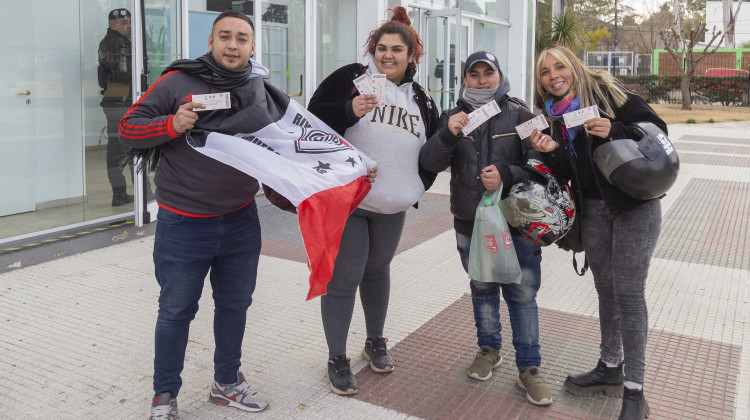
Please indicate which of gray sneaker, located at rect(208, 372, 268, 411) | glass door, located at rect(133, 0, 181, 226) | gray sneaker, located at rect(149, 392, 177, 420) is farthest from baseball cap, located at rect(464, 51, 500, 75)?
glass door, located at rect(133, 0, 181, 226)

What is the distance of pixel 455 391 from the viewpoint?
372 centimetres

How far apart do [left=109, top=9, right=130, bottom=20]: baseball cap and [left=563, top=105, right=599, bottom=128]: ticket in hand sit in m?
5.12

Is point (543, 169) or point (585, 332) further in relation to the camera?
point (585, 332)

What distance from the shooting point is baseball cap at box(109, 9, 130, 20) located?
6840 millimetres

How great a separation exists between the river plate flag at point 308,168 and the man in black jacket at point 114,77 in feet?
13.4

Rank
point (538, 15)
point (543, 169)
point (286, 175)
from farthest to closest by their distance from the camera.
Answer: point (538, 15)
point (543, 169)
point (286, 175)

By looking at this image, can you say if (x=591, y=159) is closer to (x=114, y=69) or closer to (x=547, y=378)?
(x=547, y=378)

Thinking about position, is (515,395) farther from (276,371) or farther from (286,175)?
(286,175)

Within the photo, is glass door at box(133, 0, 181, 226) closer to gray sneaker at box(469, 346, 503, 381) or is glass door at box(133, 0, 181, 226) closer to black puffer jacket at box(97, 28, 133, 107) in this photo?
black puffer jacket at box(97, 28, 133, 107)

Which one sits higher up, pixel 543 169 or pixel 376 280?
pixel 543 169

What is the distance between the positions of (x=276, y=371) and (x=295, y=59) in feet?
21.4

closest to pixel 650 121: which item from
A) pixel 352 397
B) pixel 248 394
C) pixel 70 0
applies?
pixel 352 397

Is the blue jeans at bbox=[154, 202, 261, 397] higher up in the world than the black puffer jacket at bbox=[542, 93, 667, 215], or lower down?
lower down

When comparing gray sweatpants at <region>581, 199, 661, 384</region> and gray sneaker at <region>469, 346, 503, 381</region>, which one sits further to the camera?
gray sneaker at <region>469, 346, 503, 381</region>
